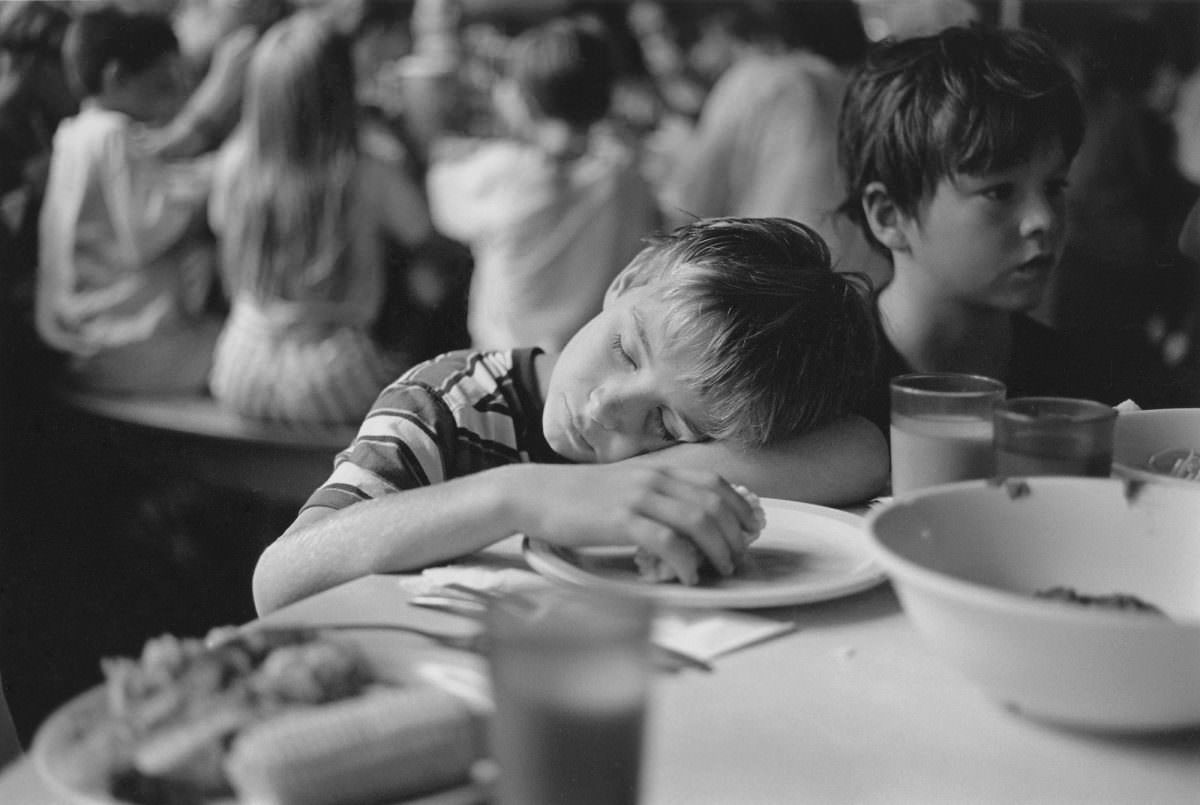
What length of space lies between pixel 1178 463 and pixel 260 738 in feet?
2.82

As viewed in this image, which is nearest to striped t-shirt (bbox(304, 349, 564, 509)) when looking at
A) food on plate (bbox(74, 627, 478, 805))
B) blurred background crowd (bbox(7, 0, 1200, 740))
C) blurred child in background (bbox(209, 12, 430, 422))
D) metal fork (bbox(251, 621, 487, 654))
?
metal fork (bbox(251, 621, 487, 654))

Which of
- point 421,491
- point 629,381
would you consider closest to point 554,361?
point 629,381

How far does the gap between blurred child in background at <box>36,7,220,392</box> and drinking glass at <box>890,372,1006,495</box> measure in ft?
8.57

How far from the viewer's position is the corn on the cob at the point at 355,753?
0.58 m

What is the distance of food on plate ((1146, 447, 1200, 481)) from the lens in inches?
43.4

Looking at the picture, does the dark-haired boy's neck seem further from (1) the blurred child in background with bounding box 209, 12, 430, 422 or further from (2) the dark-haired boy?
(1) the blurred child in background with bounding box 209, 12, 430, 422

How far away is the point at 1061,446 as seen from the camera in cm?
98

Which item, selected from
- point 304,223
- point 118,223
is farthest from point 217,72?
point 304,223

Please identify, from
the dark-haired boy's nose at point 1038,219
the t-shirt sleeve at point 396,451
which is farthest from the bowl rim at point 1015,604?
the dark-haired boy's nose at point 1038,219

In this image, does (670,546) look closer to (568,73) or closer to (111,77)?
(568,73)

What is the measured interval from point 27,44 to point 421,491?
2.73m

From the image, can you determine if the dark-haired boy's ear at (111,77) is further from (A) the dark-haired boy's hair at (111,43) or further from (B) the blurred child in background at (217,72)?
(B) the blurred child in background at (217,72)

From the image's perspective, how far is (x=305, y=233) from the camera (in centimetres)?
316

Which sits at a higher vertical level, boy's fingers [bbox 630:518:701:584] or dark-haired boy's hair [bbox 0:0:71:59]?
dark-haired boy's hair [bbox 0:0:71:59]
